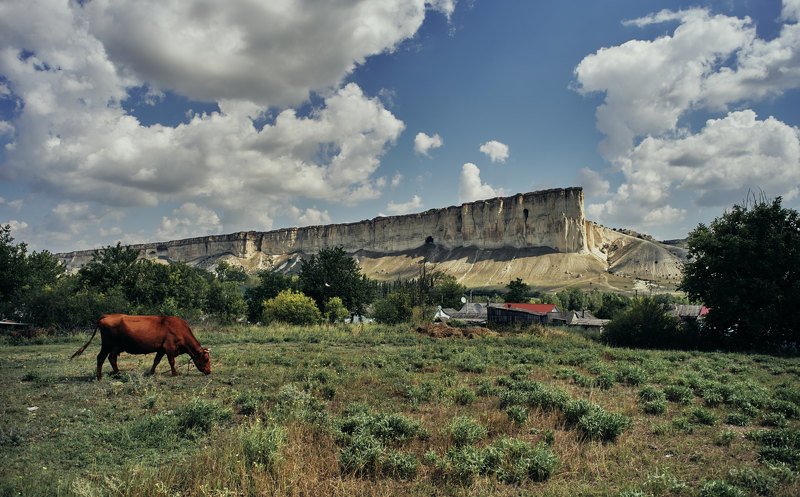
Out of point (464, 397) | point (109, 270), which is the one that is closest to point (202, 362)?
point (464, 397)

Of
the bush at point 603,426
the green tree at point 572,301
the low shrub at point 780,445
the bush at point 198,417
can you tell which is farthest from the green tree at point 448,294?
the bush at point 198,417

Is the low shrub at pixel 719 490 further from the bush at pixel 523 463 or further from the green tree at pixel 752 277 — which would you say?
the green tree at pixel 752 277

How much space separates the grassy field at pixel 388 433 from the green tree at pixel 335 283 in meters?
31.5

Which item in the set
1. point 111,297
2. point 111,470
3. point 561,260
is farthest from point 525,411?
point 561,260

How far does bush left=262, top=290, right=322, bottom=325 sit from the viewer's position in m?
39.7

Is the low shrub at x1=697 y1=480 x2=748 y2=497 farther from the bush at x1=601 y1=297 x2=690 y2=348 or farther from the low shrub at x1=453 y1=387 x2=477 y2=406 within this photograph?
the bush at x1=601 y1=297 x2=690 y2=348

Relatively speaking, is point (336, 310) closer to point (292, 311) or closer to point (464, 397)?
point (292, 311)

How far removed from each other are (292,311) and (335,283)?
7.25 meters

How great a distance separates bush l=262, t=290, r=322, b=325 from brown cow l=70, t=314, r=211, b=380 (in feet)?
87.6

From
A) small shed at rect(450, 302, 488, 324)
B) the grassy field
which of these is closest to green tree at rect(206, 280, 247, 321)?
small shed at rect(450, 302, 488, 324)

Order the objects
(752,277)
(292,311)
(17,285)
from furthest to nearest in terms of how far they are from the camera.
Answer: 1. (292,311)
2. (17,285)
3. (752,277)

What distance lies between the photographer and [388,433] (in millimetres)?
7719

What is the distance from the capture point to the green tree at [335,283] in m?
45.9

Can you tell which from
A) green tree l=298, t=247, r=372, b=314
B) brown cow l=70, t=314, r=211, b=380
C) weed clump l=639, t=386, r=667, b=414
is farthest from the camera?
green tree l=298, t=247, r=372, b=314
